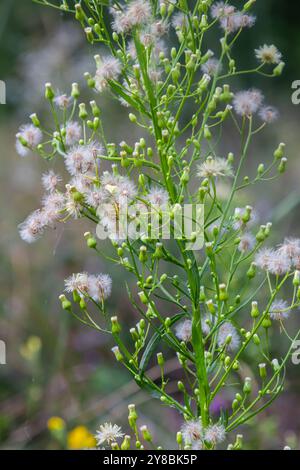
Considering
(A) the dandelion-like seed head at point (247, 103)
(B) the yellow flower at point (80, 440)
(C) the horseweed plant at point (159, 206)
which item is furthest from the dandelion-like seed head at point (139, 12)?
(B) the yellow flower at point (80, 440)

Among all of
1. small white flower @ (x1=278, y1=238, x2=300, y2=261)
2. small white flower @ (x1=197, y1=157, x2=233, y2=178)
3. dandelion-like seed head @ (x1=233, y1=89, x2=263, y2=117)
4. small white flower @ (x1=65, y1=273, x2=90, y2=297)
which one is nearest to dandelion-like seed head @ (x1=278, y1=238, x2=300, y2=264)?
small white flower @ (x1=278, y1=238, x2=300, y2=261)

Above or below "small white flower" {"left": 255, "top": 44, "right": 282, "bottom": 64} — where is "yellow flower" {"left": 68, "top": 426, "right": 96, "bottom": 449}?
below

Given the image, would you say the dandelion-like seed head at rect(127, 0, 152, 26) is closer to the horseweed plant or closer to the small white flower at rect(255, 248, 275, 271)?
the horseweed plant

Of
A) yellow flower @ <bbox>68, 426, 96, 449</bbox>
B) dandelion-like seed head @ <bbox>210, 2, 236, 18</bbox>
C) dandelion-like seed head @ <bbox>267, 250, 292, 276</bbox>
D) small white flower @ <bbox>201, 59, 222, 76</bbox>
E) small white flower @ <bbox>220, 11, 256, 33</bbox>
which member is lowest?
dandelion-like seed head @ <bbox>267, 250, 292, 276</bbox>

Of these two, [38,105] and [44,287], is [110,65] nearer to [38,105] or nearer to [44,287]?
[44,287]

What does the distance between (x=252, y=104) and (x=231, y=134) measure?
20.2 feet

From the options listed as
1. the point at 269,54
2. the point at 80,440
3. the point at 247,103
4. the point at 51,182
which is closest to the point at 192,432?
the point at 51,182

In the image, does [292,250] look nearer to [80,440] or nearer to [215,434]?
[215,434]

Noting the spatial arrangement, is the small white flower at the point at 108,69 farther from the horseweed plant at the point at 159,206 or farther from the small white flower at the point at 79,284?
the small white flower at the point at 79,284

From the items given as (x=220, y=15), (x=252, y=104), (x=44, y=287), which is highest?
(x=44, y=287)

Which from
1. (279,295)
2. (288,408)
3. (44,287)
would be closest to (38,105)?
(44,287)

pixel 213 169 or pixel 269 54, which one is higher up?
pixel 269 54

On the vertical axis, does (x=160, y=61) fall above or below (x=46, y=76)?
below

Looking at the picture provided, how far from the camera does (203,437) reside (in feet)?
5.45
